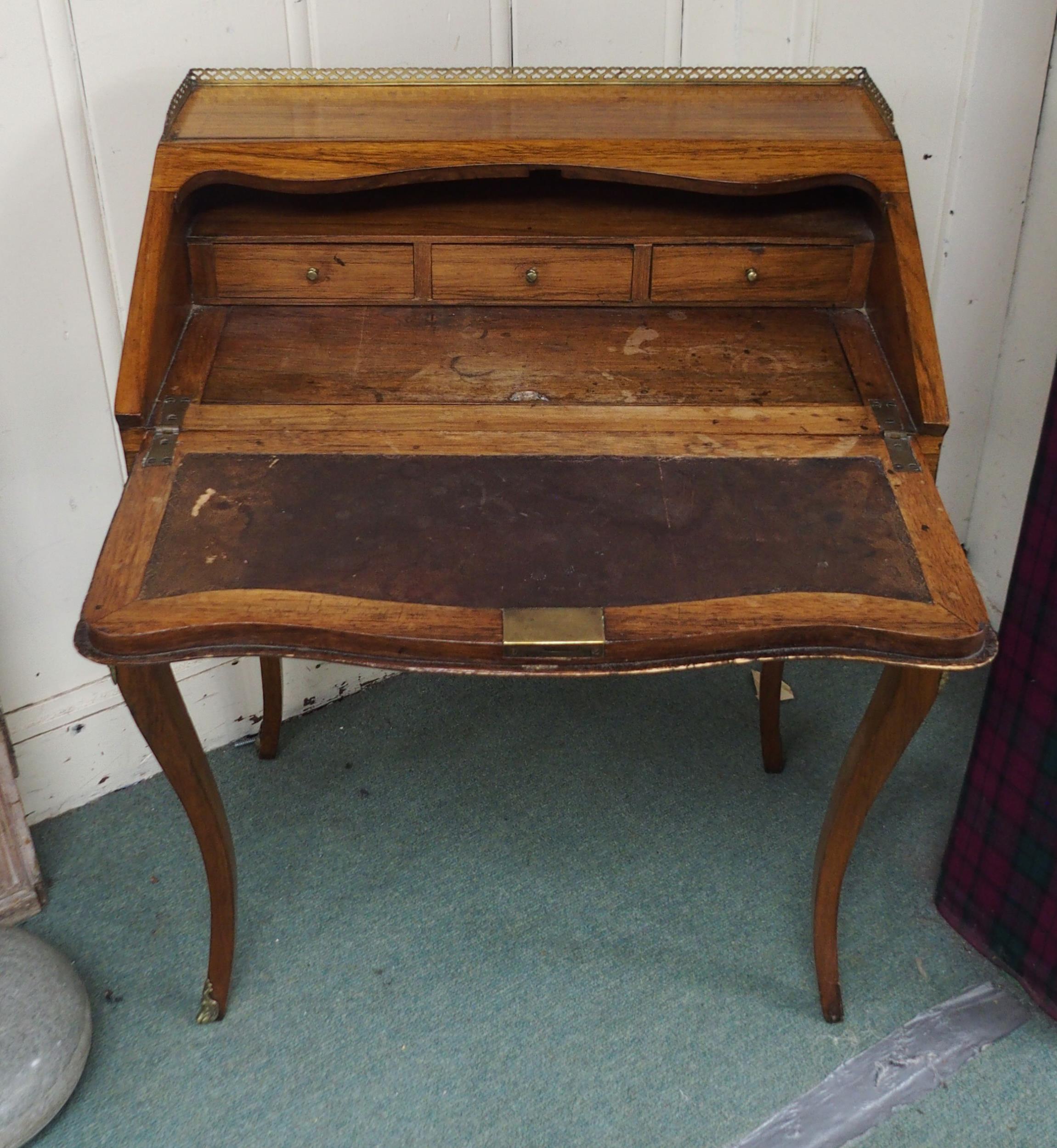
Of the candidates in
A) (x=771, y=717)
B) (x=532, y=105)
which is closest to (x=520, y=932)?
(x=771, y=717)

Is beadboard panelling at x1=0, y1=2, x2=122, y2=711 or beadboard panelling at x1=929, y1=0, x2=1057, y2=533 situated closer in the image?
beadboard panelling at x1=0, y1=2, x2=122, y2=711

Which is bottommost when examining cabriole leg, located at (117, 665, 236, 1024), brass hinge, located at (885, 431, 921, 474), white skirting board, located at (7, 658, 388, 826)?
white skirting board, located at (7, 658, 388, 826)

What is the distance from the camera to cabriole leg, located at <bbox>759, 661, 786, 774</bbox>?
7.55ft

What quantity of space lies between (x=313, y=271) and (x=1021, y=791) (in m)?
1.31

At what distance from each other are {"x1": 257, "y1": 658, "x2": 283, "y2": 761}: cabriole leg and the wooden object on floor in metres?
0.45

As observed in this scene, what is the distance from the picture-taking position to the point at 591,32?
230 cm

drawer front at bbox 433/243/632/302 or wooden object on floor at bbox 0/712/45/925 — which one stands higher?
drawer front at bbox 433/243/632/302

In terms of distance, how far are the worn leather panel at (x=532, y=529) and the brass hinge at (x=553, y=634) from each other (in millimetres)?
21

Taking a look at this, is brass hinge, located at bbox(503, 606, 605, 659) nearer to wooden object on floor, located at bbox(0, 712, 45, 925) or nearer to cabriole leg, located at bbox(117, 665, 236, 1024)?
cabriole leg, located at bbox(117, 665, 236, 1024)

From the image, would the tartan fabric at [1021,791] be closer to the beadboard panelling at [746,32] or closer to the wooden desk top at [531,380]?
the wooden desk top at [531,380]

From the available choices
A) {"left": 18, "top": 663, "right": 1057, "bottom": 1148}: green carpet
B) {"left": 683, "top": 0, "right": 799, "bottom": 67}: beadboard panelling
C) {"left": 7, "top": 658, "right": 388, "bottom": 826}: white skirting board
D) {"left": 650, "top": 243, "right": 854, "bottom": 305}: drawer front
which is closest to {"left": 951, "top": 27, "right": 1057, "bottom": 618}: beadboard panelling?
{"left": 18, "top": 663, "right": 1057, "bottom": 1148}: green carpet

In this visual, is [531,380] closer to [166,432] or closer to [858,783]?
[166,432]

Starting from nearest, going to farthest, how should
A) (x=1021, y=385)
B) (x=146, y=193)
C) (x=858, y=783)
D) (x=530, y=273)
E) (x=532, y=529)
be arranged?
(x=532, y=529), (x=858, y=783), (x=530, y=273), (x=146, y=193), (x=1021, y=385)

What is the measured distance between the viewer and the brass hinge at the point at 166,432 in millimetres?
1541
